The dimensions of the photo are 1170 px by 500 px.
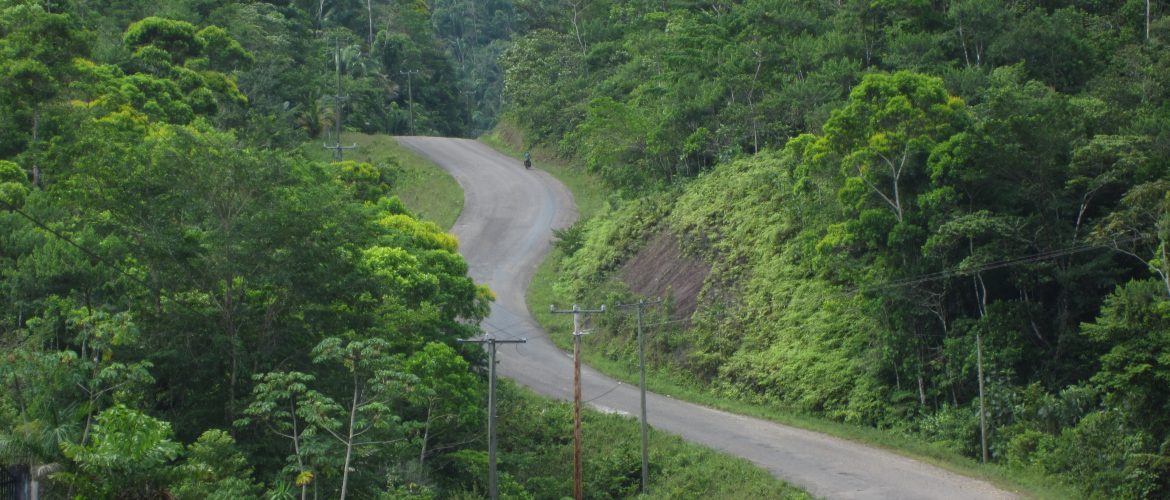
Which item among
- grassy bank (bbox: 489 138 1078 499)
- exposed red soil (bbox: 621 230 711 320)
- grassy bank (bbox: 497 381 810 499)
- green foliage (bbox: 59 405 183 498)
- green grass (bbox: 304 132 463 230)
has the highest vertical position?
green grass (bbox: 304 132 463 230)

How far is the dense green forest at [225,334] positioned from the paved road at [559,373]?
1547mm

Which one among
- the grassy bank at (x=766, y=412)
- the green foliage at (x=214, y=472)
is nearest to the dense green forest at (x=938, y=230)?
the grassy bank at (x=766, y=412)

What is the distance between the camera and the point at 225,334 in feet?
79.2

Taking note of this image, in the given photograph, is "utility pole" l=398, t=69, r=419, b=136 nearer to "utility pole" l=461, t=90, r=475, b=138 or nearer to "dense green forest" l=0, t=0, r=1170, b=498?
"utility pole" l=461, t=90, r=475, b=138

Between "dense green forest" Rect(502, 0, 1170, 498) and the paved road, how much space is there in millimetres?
1966

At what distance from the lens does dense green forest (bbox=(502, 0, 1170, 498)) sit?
27.4 metres

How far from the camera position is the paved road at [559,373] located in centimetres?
2705

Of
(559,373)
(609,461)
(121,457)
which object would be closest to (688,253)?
(559,373)

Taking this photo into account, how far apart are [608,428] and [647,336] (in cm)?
725

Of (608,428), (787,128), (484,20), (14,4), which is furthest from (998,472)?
(484,20)

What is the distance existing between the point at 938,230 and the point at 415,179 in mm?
33806

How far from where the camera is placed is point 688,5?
5775cm

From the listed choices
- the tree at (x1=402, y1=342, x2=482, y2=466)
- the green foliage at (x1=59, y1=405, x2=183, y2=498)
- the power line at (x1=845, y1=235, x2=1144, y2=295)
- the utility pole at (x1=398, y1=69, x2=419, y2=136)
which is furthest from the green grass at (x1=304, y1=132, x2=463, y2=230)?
the green foliage at (x1=59, y1=405, x2=183, y2=498)

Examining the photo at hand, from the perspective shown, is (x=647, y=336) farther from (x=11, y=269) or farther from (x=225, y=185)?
(x=11, y=269)
